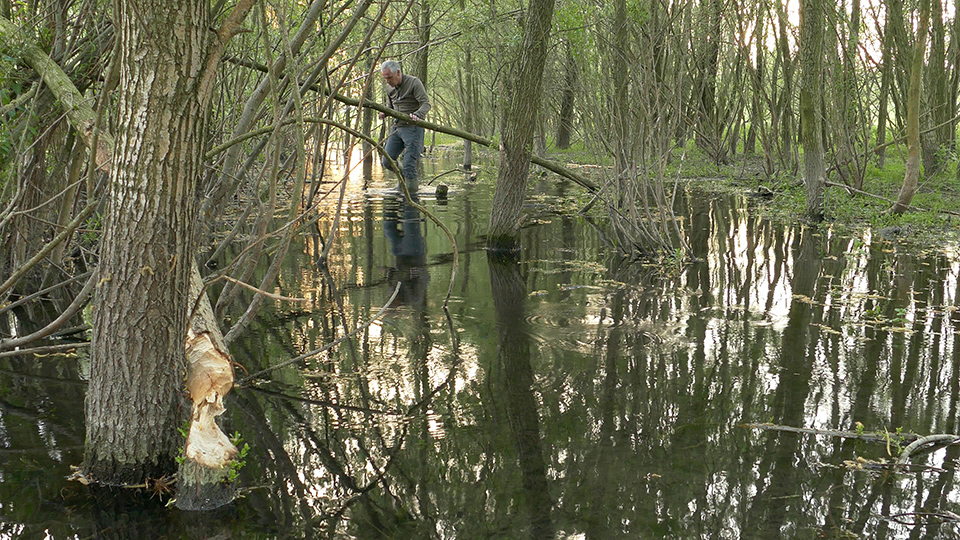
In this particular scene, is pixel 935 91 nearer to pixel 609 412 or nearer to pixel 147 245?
pixel 609 412

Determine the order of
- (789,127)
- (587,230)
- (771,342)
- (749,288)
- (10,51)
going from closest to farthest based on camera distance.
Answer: (10,51) < (771,342) < (749,288) < (587,230) < (789,127)

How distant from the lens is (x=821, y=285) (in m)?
7.01

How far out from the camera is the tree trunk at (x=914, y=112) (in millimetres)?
9336

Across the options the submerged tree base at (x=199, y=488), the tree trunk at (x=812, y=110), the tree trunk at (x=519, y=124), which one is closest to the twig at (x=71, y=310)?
the submerged tree base at (x=199, y=488)

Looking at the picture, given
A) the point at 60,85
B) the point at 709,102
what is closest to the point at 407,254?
the point at 60,85

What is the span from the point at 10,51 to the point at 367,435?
293 cm

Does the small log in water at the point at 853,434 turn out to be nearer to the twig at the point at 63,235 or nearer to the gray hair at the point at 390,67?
the twig at the point at 63,235

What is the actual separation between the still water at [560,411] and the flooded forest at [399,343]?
2cm

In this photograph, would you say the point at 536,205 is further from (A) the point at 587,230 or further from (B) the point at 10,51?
(B) the point at 10,51

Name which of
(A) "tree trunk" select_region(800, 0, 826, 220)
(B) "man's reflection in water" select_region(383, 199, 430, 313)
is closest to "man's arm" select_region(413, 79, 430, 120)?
(B) "man's reflection in water" select_region(383, 199, 430, 313)

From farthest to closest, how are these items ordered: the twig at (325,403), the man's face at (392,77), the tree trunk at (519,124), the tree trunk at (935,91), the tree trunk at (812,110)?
1. the tree trunk at (935,91)
2. the tree trunk at (812,110)
3. the man's face at (392,77)
4. the tree trunk at (519,124)
5. the twig at (325,403)

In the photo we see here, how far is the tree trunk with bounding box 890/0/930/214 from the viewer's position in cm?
934

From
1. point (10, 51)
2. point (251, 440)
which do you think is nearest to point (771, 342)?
point (251, 440)

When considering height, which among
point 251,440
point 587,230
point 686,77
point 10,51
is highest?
point 686,77
